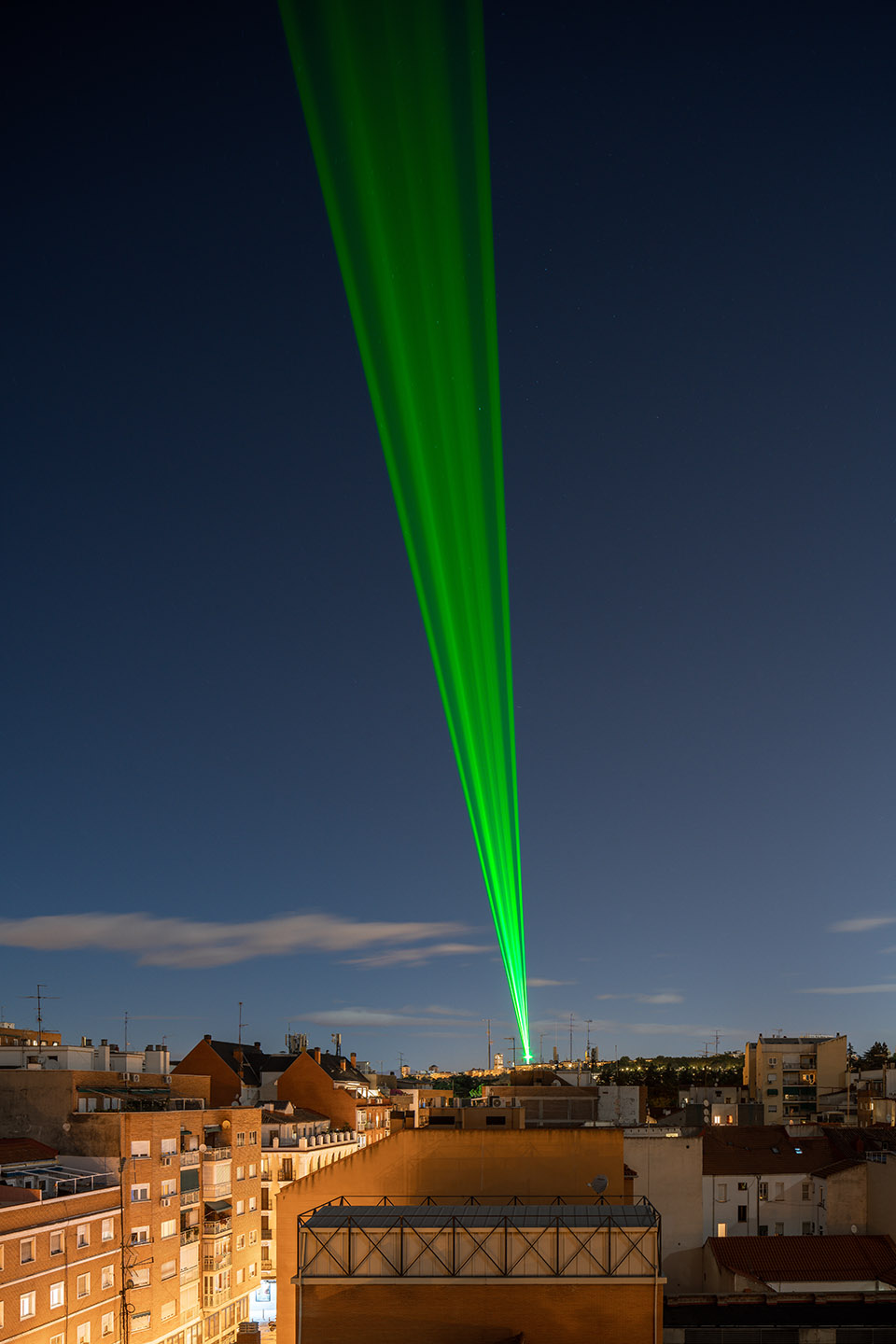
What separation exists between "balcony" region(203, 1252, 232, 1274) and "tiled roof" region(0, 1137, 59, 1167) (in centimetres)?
1042

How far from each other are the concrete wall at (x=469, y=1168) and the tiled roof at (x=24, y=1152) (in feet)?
77.5

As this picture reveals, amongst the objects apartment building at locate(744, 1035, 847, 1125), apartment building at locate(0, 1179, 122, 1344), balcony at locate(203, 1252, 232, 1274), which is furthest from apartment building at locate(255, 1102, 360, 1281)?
apartment building at locate(744, 1035, 847, 1125)

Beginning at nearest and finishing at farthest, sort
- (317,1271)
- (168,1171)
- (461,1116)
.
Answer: (317,1271) < (461,1116) < (168,1171)

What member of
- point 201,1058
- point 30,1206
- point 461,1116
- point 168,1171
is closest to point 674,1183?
point 461,1116

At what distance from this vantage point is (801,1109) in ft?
414

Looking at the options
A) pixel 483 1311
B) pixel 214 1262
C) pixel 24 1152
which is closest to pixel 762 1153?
pixel 214 1262

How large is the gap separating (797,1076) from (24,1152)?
97583 millimetres

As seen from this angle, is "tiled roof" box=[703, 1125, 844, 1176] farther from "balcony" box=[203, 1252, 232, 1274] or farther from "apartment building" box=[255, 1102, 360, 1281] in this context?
"balcony" box=[203, 1252, 232, 1274]

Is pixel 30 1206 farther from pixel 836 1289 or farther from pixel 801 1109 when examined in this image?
pixel 801 1109

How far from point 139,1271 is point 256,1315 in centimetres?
1827

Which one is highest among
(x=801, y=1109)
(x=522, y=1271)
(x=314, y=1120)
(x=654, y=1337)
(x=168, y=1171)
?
(x=522, y=1271)

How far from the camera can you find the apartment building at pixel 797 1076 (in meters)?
126

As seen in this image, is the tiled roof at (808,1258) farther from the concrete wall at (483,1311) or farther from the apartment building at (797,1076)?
the apartment building at (797,1076)

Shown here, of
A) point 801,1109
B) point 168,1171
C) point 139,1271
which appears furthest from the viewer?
point 801,1109
